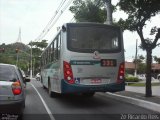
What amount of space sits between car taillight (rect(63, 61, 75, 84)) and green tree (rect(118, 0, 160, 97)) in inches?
210

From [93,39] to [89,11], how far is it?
11.2 metres

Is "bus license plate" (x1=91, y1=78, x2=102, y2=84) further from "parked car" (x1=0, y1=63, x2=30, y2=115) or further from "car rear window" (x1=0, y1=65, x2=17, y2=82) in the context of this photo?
"parked car" (x1=0, y1=63, x2=30, y2=115)

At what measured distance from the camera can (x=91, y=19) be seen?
972 inches

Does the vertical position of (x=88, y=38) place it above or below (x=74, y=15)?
below

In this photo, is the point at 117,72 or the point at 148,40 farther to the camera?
the point at 148,40

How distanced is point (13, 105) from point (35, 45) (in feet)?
269

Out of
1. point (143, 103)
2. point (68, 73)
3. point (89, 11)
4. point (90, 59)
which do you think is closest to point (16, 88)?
point (68, 73)

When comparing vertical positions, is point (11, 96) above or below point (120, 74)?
below

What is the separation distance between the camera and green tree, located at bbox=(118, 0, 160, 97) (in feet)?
57.4

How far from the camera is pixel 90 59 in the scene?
539 inches

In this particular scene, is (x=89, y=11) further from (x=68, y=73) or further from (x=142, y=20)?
(x=68, y=73)

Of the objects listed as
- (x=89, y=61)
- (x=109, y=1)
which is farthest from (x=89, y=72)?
(x=109, y=1)

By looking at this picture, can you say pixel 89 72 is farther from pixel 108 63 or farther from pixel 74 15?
pixel 74 15

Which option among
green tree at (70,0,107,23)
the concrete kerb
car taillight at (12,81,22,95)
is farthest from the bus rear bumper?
green tree at (70,0,107,23)
